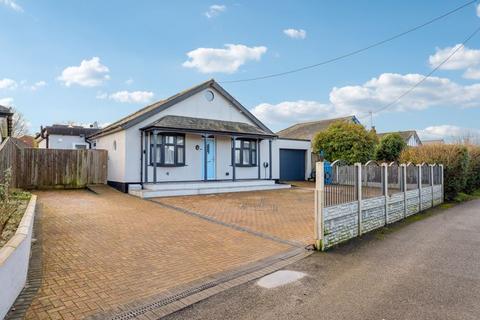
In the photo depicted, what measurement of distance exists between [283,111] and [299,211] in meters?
20.0

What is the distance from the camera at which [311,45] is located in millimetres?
15594

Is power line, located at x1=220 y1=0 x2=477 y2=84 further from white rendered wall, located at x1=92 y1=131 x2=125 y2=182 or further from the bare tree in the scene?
the bare tree

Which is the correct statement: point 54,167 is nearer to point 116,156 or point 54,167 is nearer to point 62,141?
point 116,156

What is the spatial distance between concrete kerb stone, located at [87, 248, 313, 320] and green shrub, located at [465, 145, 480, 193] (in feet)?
52.0

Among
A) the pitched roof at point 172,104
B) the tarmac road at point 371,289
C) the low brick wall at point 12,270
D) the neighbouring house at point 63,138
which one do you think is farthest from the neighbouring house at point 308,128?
the low brick wall at point 12,270

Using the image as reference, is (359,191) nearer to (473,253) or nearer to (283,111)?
(473,253)

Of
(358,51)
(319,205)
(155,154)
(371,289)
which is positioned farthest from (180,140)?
(371,289)

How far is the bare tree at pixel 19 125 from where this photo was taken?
3505 cm

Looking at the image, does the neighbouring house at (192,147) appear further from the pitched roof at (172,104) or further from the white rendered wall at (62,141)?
the white rendered wall at (62,141)

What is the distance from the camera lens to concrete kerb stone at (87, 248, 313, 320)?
351 cm

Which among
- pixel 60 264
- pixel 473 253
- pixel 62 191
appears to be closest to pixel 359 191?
pixel 473 253

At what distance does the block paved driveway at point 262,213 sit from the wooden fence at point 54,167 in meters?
5.11

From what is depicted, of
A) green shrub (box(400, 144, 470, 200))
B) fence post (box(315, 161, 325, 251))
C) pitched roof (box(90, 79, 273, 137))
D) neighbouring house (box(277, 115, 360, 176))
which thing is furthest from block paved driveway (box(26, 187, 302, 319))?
neighbouring house (box(277, 115, 360, 176))

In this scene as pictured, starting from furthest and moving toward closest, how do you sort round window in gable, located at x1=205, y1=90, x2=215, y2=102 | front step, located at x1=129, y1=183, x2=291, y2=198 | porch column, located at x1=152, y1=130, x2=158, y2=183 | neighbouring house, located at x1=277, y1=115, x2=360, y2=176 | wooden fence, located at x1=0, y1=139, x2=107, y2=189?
neighbouring house, located at x1=277, y1=115, x2=360, y2=176 → round window in gable, located at x1=205, y1=90, x2=215, y2=102 → porch column, located at x1=152, y1=130, x2=158, y2=183 → wooden fence, located at x1=0, y1=139, x2=107, y2=189 → front step, located at x1=129, y1=183, x2=291, y2=198
